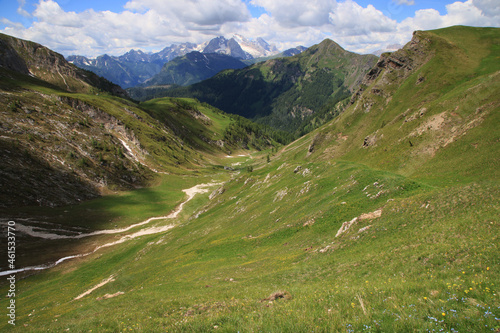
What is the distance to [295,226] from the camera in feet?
108

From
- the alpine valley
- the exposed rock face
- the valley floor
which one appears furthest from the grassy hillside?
the exposed rock face

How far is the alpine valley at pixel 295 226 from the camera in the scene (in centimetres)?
1168

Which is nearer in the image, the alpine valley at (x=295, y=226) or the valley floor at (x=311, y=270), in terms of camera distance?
the valley floor at (x=311, y=270)

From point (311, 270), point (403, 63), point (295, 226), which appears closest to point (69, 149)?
point (295, 226)

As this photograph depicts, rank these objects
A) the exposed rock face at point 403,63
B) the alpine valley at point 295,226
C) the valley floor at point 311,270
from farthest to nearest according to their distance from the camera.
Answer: the exposed rock face at point 403,63, the alpine valley at point 295,226, the valley floor at point 311,270

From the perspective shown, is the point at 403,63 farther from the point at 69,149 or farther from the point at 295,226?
the point at 69,149

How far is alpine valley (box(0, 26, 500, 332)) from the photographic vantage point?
38.3ft

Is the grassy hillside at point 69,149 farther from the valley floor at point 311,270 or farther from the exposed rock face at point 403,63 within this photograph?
the exposed rock face at point 403,63

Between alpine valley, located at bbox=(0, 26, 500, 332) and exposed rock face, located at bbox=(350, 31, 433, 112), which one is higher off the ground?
exposed rock face, located at bbox=(350, 31, 433, 112)

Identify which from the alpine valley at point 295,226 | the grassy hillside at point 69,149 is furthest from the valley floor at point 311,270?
the grassy hillside at point 69,149

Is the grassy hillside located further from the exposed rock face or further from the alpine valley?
the exposed rock face

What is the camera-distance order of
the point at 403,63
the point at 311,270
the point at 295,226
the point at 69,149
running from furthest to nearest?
1. the point at 69,149
2. the point at 403,63
3. the point at 295,226
4. the point at 311,270

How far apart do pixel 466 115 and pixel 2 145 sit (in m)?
146

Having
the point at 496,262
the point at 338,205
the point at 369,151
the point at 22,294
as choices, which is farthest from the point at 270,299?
the point at 369,151
